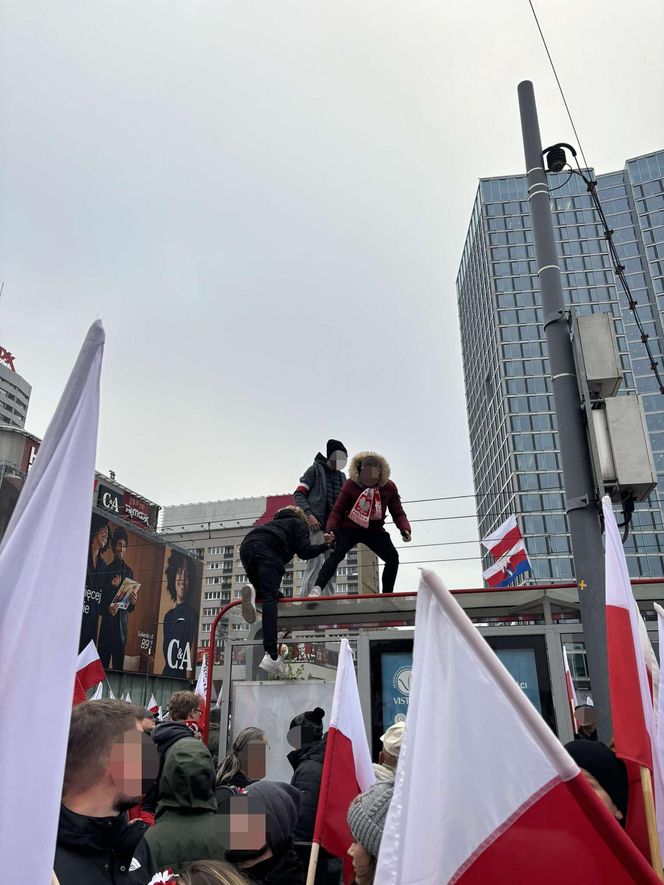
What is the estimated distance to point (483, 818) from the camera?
1.86 meters

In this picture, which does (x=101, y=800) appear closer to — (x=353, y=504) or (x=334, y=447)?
(x=353, y=504)

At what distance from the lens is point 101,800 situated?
233cm

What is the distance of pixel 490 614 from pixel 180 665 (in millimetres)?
57803

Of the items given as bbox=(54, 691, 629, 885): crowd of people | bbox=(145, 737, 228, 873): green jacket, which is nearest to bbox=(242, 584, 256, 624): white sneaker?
bbox=(54, 691, 629, 885): crowd of people

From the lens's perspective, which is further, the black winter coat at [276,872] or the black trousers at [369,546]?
the black trousers at [369,546]

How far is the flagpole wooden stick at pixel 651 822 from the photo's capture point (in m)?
2.72

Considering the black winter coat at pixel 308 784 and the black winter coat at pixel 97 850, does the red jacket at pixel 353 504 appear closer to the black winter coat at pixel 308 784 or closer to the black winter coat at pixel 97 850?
the black winter coat at pixel 308 784

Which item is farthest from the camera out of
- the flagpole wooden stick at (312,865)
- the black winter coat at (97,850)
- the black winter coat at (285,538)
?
the black winter coat at (285,538)

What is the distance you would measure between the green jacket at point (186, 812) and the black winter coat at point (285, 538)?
3710 millimetres

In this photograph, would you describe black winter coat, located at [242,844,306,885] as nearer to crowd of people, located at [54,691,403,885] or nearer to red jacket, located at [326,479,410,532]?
crowd of people, located at [54,691,403,885]

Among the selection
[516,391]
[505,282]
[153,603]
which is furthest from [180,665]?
[505,282]

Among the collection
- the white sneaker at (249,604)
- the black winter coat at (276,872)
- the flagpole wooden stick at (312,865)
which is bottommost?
the flagpole wooden stick at (312,865)

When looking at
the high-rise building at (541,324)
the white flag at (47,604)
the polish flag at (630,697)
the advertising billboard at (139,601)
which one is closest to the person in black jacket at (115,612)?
the advertising billboard at (139,601)

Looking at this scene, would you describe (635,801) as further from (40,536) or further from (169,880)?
(40,536)
